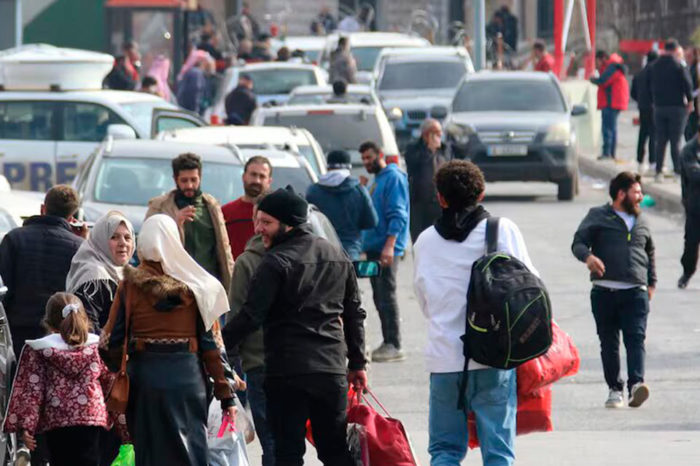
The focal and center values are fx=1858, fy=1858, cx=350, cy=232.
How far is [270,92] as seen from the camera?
2967cm

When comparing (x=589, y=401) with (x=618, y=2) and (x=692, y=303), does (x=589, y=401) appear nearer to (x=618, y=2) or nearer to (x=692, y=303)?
(x=692, y=303)

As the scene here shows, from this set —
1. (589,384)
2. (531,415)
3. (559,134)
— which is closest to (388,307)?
(589,384)

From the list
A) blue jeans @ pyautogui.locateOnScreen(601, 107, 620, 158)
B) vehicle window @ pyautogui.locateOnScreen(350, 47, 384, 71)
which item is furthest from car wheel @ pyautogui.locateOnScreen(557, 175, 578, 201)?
vehicle window @ pyautogui.locateOnScreen(350, 47, 384, 71)

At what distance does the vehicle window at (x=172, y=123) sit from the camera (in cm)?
1923

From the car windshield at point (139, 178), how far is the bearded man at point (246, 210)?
2.85m

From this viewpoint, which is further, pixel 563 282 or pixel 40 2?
pixel 40 2

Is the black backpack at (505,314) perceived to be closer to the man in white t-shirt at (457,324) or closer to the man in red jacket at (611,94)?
the man in white t-shirt at (457,324)

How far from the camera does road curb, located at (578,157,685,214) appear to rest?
76.2ft

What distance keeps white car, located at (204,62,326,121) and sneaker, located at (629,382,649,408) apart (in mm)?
17874

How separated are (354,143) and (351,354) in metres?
11.9

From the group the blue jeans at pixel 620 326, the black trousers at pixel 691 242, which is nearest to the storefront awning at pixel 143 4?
the black trousers at pixel 691 242

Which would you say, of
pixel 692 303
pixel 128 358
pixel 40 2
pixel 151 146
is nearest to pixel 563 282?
pixel 692 303

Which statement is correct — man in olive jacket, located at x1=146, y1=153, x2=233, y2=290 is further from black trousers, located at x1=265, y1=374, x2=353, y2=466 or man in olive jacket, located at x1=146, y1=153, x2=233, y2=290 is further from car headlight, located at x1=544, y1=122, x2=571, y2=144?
car headlight, located at x1=544, y1=122, x2=571, y2=144

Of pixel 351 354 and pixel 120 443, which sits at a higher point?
pixel 351 354
